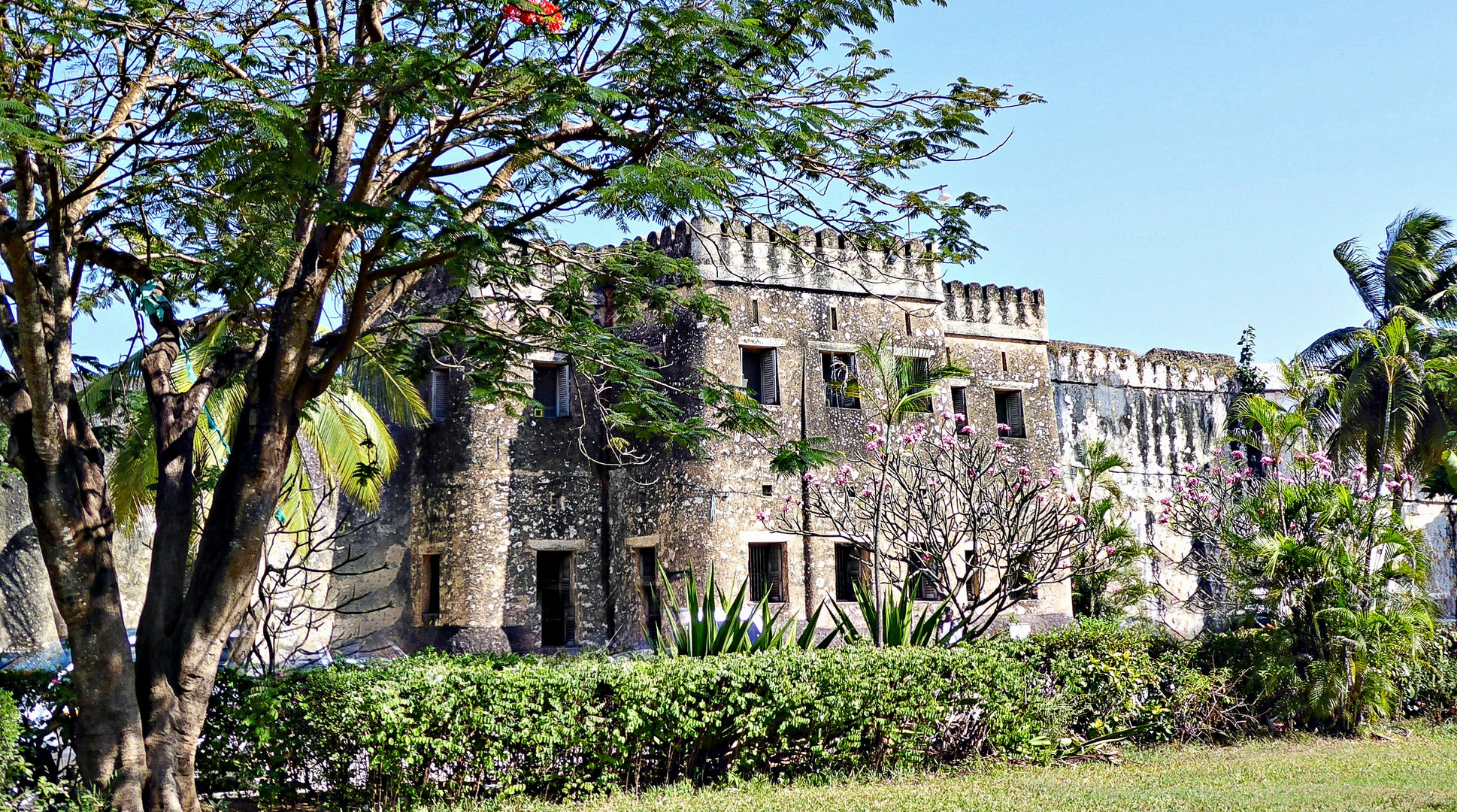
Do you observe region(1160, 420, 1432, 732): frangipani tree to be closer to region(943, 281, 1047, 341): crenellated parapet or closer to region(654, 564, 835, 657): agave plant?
region(654, 564, 835, 657): agave plant

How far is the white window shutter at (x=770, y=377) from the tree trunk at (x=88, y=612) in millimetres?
10841

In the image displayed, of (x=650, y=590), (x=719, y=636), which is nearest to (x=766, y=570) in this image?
(x=650, y=590)

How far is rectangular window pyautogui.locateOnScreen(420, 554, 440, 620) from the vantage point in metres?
17.1

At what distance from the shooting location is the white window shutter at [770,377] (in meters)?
17.0

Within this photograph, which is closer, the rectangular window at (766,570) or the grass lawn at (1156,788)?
the grass lawn at (1156,788)

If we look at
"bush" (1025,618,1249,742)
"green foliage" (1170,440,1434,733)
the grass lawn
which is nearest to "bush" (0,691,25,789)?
the grass lawn

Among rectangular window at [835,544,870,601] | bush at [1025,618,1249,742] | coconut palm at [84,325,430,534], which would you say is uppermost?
coconut palm at [84,325,430,534]

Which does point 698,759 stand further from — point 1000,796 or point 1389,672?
point 1389,672

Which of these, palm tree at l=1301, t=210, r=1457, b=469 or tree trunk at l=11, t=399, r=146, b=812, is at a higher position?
palm tree at l=1301, t=210, r=1457, b=469

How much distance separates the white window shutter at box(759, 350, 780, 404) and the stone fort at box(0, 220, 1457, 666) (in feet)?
0.08

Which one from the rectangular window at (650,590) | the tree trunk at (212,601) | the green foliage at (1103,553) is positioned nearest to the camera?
the tree trunk at (212,601)

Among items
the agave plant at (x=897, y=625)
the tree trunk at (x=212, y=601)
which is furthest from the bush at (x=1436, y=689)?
the tree trunk at (x=212, y=601)

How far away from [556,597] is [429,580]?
→ 178 cm

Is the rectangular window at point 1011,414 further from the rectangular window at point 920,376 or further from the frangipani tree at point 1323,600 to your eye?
the frangipani tree at point 1323,600
